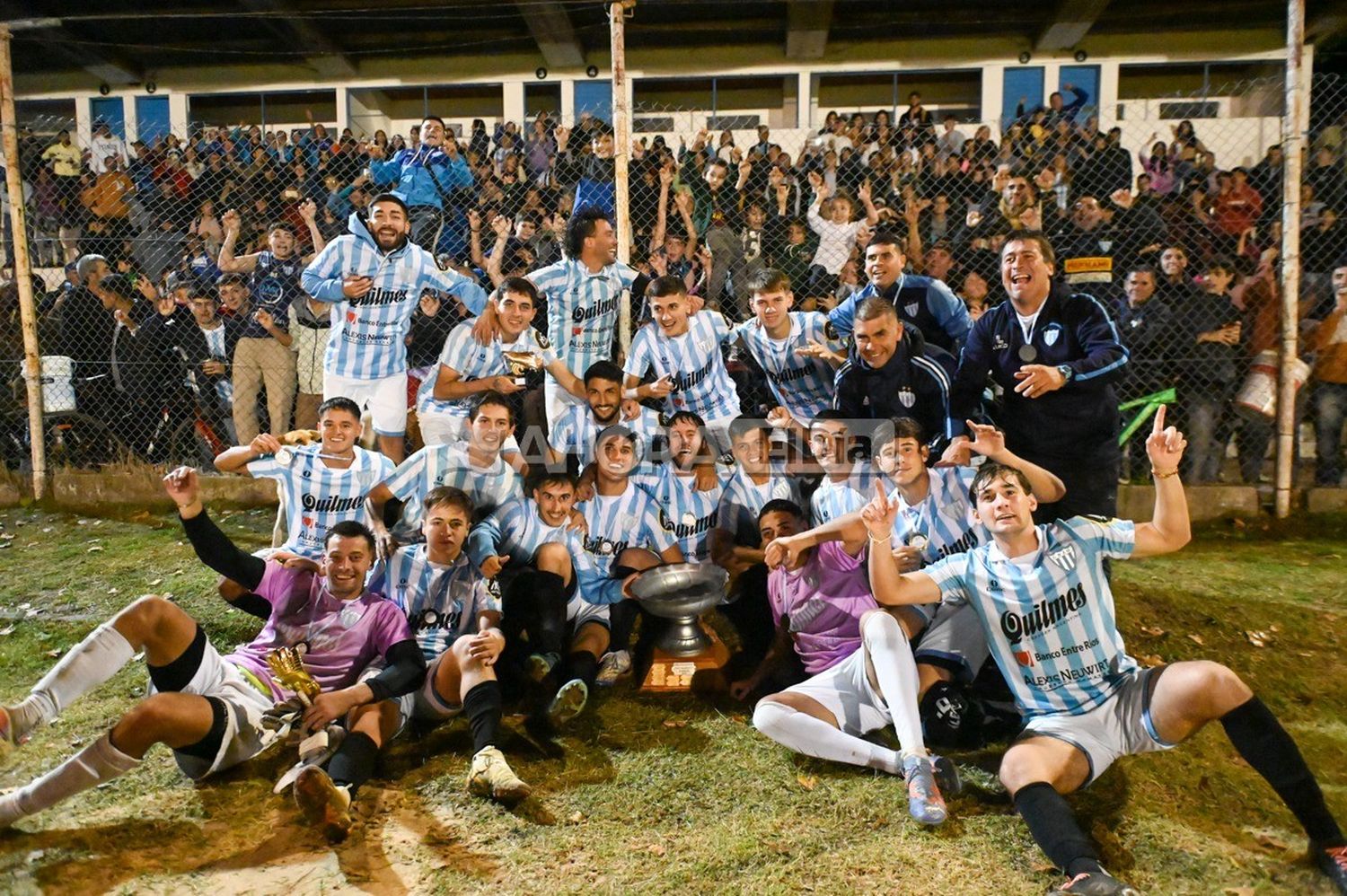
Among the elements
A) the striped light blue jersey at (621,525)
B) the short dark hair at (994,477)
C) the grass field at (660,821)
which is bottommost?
the grass field at (660,821)

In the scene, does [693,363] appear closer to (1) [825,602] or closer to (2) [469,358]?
(2) [469,358]

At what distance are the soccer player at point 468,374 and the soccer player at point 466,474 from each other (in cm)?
67

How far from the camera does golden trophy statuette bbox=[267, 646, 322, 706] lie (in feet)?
12.1

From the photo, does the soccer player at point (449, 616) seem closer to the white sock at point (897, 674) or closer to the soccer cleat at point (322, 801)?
the soccer cleat at point (322, 801)

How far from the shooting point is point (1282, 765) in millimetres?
3107

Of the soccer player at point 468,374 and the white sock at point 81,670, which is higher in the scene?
the soccer player at point 468,374

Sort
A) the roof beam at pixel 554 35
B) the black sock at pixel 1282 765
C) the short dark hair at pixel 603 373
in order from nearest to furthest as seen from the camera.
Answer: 1. the black sock at pixel 1282 765
2. the short dark hair at pixel 603 373
3. the roof beam at pixel 554 35

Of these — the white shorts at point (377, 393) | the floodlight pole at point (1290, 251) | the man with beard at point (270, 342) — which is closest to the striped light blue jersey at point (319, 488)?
the white shorts at point (377, 393)

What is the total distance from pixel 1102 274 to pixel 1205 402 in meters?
1.32

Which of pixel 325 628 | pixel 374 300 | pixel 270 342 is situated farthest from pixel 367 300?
pixel 325 628

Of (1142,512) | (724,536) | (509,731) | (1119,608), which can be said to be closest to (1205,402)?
(1142,512)

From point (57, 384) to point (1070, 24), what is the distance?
1428 cm

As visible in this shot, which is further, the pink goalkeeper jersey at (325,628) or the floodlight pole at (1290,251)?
the floodlight pole at (1290,251)

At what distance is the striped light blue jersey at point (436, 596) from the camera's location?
4.35 meters
